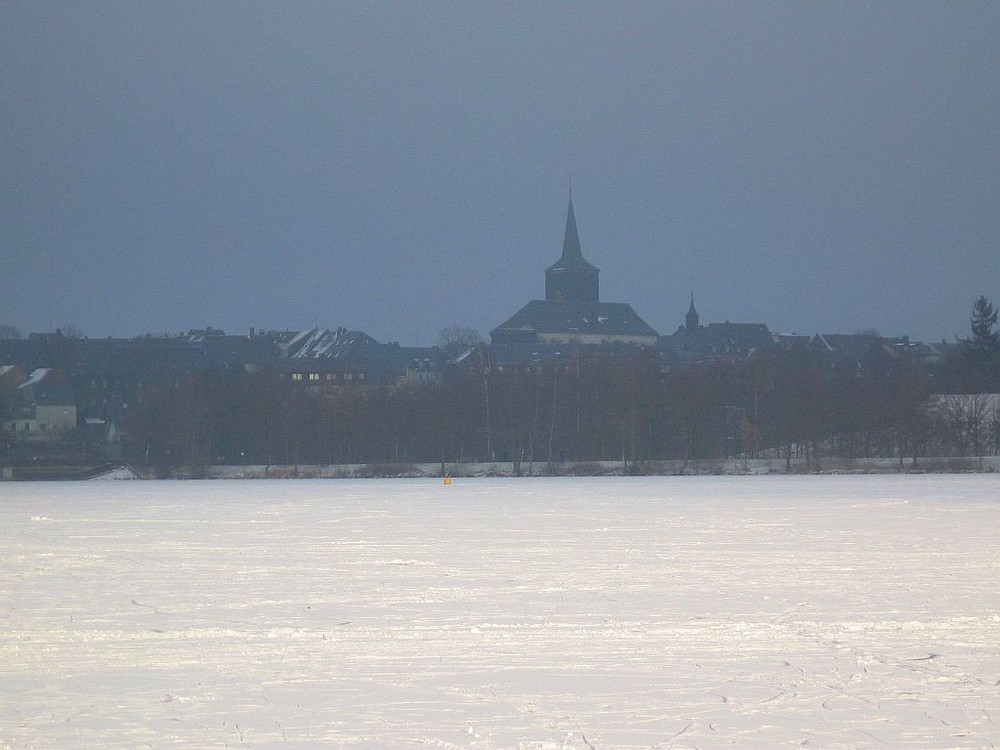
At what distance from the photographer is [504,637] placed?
1143 cm

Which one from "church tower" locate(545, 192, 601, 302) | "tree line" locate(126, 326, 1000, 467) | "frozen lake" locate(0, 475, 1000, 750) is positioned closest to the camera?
"frozen lake" locate(0, 475, 1000, 750)

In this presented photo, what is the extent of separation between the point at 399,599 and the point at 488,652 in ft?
9.78

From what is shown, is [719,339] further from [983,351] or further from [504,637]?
[504,637]

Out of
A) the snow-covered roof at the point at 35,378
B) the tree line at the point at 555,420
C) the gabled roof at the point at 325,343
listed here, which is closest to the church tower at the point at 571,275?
the gabled roof at the point at 325,343

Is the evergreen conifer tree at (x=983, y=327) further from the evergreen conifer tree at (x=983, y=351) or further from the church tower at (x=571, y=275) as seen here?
the church tower at (x=571, y=275)

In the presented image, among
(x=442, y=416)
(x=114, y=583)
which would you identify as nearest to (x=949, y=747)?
→ (x=114, y=583)

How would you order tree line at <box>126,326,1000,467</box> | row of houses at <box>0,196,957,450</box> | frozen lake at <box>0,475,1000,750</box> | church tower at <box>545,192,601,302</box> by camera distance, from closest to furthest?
frozen lake at <box>0,475,1000,750</box>, tree line at <box>126,326,1000,467</box>, row of houses at <box>0,196,957,450</box>, church tower at <box>545,192,601,302</box>

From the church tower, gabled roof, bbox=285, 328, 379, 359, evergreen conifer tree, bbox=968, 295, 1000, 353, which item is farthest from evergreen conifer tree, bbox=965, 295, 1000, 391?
the church tower

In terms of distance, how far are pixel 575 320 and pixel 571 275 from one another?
20989 millimetres

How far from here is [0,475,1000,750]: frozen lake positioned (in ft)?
28.1

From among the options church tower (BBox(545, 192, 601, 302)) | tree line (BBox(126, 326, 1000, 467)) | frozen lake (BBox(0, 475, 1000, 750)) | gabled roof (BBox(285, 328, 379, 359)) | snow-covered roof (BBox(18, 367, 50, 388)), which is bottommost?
frozen lake (BBox(0, 475, 1000, 750))

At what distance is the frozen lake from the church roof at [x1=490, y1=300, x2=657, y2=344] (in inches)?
5456

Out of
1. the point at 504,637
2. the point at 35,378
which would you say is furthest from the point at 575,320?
the point at 504,637

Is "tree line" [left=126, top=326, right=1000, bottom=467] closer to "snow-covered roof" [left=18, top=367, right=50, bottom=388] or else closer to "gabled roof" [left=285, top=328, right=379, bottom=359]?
"snow-covered roof" [left=18, top=367, right=50, bottom=388]
